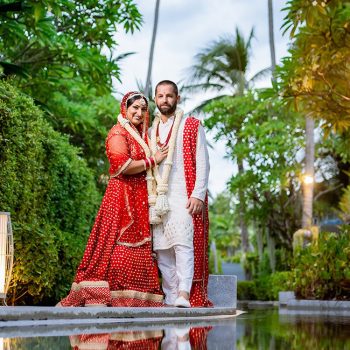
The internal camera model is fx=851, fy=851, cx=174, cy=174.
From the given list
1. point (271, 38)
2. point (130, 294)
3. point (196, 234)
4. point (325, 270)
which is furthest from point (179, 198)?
point (271, 38)

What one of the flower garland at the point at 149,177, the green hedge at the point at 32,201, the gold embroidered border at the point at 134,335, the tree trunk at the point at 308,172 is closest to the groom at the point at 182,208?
the flower garland at the point at 149,177

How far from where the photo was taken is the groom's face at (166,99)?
312 inches

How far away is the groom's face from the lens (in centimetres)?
791

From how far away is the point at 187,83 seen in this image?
34469mm

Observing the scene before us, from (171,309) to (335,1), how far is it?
497cm

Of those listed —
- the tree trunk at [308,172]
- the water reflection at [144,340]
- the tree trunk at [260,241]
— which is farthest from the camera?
the tree trunk at [260,241]

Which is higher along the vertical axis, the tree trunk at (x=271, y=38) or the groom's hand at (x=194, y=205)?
the tree trunk at (x=271, y=38)

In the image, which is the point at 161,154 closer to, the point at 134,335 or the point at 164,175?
the point at 164,175

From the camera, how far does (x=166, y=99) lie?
794cm

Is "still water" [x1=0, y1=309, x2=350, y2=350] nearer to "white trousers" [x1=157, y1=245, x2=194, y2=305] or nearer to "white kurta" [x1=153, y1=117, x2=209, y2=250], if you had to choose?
"white trousers" [x1=157, y1=245, x2=194, y2=305]

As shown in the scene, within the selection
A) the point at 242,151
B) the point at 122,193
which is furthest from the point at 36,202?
the point at 242,151

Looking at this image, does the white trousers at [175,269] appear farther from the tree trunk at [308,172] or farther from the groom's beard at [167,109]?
the tree trunk at [308,172]

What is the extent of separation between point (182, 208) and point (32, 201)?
2.77 m

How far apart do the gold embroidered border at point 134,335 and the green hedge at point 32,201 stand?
3.38 meters
